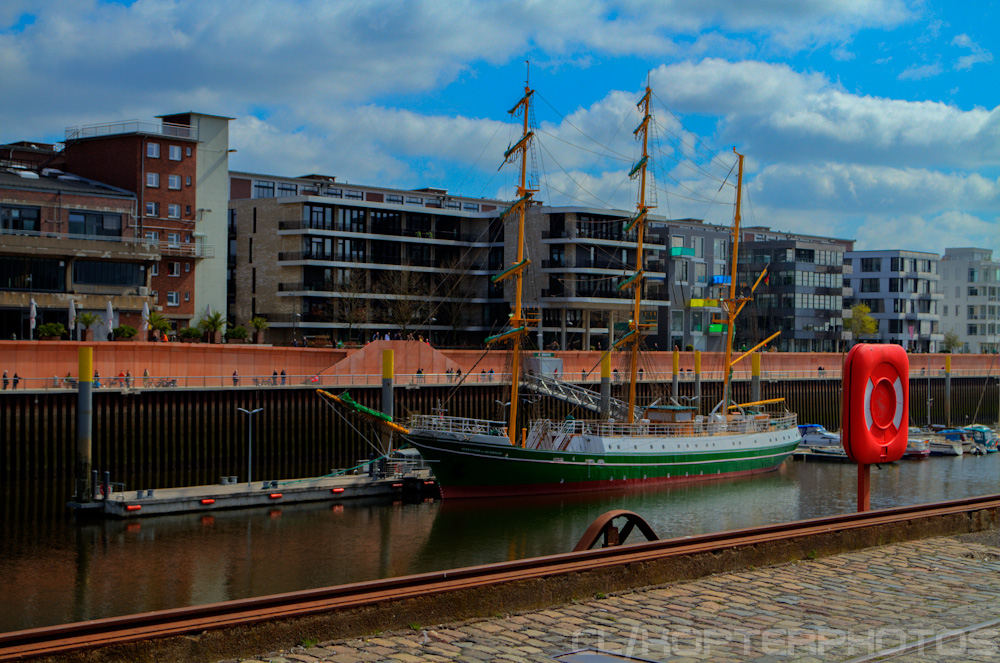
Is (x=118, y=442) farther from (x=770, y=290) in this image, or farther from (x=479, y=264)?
(x=770, y=290)

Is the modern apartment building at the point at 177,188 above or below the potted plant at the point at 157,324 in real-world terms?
above

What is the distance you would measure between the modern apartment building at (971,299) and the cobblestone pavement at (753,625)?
438 feet

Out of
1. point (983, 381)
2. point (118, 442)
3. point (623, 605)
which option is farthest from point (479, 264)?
point (623, 605)

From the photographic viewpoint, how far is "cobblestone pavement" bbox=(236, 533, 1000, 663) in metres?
12.3

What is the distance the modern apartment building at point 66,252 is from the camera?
66000 mm

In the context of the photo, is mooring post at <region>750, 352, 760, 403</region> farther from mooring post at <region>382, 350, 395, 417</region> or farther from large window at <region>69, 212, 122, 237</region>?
Result: large window at <region>69, 212, 122, 237</region>

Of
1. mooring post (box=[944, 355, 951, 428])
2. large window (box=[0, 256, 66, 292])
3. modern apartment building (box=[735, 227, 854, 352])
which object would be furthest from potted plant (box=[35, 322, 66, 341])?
modern apartment building (box=[735, 227, 854, 352])

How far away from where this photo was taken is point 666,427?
5419cm

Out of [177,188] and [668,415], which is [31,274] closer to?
[177,188]

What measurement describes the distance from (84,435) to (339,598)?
31467 mm

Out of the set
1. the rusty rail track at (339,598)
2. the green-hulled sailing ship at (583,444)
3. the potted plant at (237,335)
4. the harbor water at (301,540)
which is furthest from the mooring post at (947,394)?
the rusty rail track at (339,598)

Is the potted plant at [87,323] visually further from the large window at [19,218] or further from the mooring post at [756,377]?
the mooring post at [756,377]

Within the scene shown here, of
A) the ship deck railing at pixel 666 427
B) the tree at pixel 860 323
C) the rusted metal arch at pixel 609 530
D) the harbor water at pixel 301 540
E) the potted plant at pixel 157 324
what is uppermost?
the tree at pixel 860 323

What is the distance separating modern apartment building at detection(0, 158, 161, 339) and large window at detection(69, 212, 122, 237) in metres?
0.01
